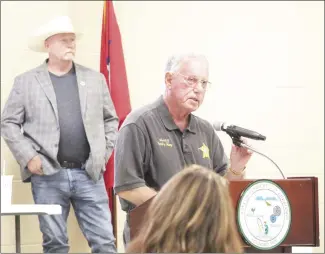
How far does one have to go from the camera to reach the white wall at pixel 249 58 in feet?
17.1

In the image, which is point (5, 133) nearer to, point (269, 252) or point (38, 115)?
point (38, 115)

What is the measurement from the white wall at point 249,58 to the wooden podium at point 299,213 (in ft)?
8.31

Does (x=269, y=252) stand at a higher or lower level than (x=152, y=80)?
lower

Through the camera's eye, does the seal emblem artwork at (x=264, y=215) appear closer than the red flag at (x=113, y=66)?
Yes

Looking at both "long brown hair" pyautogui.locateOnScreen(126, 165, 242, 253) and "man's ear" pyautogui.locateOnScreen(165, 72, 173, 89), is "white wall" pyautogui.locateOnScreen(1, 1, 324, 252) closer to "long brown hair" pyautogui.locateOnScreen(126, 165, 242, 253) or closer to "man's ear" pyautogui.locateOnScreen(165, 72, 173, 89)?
"man's ear" pyautogui.locateOnScreen(165, 72, 173, 89)

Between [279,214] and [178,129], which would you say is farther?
[178,129]

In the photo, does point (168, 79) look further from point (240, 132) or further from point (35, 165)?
point (35, 165)

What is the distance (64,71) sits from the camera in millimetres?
4648

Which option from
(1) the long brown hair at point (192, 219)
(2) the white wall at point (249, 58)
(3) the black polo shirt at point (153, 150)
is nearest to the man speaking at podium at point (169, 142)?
(3) the black polo shirt at point (153, 150)

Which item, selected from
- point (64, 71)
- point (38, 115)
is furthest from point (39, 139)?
point (64, 71)

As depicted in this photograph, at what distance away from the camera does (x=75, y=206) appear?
4586 mm

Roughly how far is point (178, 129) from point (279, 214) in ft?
1.79

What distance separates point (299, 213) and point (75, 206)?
87.3 inches

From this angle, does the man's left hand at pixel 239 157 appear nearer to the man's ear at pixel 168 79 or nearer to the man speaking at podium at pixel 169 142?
the man speaking at podium at pixel 169 142
